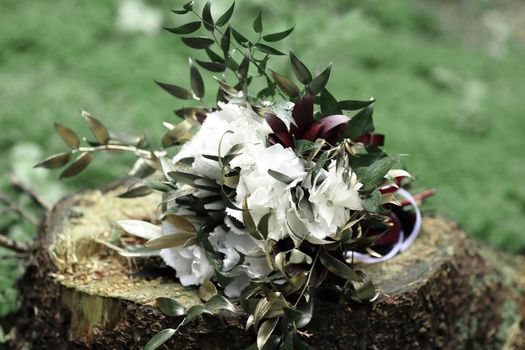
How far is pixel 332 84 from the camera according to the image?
663 centimetres

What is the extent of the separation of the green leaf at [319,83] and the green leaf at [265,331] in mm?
669

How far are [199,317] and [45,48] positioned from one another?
4.96 m

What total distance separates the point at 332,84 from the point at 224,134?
470cm

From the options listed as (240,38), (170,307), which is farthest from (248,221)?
(240,38)

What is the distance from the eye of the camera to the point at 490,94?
7.27 m

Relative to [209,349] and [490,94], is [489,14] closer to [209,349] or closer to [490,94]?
[490,94]

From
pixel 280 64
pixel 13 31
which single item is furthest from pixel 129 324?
pixel 13 31

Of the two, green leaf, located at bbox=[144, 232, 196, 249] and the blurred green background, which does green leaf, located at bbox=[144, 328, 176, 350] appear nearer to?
green leaf, located at bbox=[144, 232, 196, 249]

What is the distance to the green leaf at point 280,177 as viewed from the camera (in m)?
1.91

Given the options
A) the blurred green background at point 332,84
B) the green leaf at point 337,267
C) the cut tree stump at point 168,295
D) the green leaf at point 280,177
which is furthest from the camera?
the blurred green background at point 332,84

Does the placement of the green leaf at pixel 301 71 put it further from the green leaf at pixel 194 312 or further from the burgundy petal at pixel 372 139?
the green leaf at pixel 194 312

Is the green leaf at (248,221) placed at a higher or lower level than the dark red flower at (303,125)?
lower

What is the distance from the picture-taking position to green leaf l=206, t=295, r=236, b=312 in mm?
2012

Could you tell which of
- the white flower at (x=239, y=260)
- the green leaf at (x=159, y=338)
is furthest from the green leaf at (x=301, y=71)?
the green leaf at (x=159, y=338)
